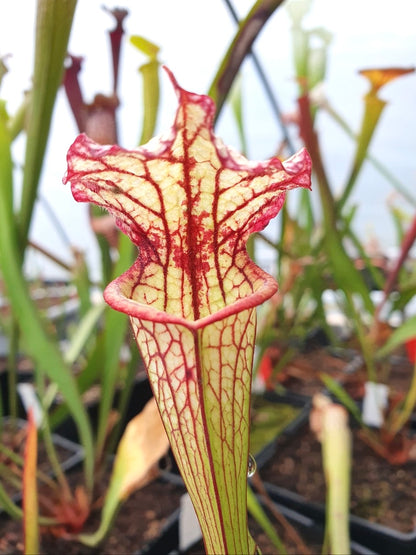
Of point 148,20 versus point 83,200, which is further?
point 148,20

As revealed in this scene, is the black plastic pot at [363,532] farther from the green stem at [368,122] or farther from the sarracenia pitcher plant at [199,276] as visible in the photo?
the green stem at [368,122]

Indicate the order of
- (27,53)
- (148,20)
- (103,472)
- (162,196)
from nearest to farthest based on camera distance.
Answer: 1. (162,196)
2. (103,472)
3. (27,53)
4. (148,20)

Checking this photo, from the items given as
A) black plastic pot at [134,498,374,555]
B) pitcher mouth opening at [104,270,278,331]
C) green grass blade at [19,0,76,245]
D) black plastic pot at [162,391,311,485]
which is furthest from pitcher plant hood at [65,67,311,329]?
black plastic pot at [162,391,311,485]

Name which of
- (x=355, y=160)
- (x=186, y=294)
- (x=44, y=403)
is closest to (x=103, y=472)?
(x=44, y=403)

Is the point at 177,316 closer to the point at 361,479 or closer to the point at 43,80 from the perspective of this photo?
the point at 43,80

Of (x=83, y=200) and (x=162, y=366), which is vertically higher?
(x=83, y=200)

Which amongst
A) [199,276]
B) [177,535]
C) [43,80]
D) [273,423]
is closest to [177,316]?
[199,276]

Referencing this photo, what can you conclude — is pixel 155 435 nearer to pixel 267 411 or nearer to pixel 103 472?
pixel 103 472

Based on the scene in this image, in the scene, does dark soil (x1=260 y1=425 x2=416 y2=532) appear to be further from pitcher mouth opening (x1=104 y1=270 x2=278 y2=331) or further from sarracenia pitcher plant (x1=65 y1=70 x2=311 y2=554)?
pitcher mouth opening (x1=104 y1=270 x2=278 y2=331)

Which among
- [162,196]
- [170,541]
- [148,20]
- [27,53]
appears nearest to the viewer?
[162,196]
